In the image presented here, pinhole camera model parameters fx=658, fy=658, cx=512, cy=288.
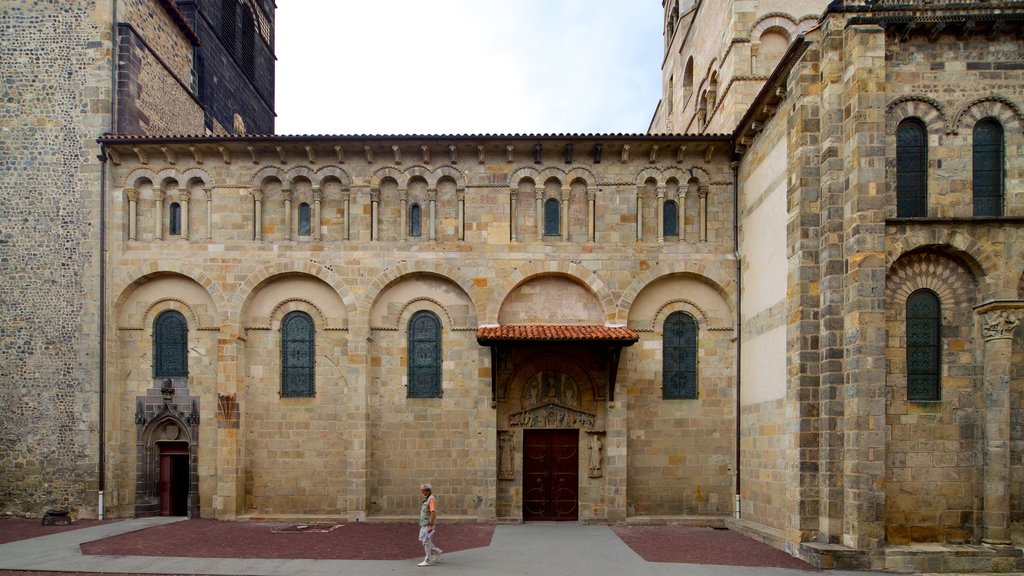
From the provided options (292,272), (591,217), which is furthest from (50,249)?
(591,217)

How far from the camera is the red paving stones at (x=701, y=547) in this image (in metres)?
12.4

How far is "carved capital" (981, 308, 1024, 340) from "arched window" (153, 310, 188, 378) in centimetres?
1809

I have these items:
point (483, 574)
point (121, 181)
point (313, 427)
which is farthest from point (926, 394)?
point (121, 181)

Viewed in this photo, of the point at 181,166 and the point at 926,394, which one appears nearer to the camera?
the point at 926,394

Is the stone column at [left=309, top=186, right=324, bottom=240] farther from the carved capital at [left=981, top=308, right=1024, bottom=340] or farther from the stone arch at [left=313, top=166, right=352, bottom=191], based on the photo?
the carved capital at [left=981, top=308, right=1024, bottom=340]

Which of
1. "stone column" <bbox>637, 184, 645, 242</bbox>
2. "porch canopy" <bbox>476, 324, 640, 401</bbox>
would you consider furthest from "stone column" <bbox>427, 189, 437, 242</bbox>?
"stone column" <bbox>637, 184, 645, 242</bbox>

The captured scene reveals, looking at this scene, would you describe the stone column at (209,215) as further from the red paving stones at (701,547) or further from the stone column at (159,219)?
the red paving stones at (701,547)

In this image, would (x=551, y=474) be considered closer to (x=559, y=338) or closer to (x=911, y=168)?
(x=559, y=338)

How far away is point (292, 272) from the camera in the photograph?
17.0 metres

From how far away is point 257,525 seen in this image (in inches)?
625

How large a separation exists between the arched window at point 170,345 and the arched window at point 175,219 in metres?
2.11

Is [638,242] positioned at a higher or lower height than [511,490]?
higher

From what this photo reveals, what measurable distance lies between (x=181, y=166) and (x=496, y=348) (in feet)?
31.4

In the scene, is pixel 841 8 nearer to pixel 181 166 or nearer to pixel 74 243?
pixel 181 166
